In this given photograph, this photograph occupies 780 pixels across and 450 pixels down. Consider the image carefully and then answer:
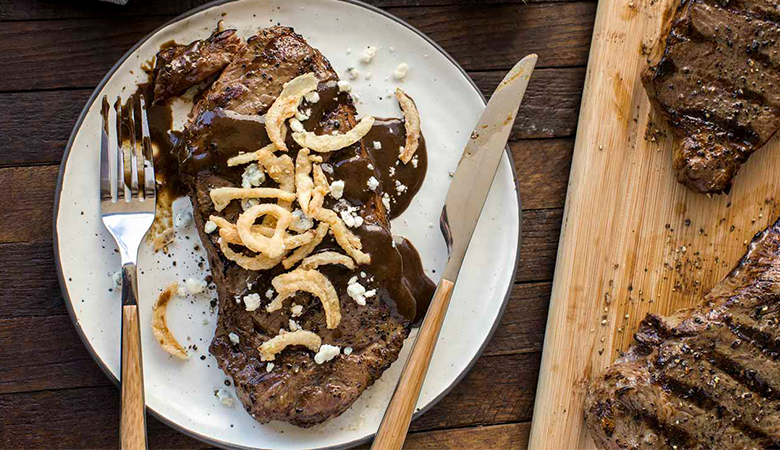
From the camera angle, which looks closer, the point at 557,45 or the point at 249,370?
the point at 249,370

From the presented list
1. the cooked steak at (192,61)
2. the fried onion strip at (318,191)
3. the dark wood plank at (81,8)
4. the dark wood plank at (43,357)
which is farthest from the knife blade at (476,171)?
the dark wood plank at (43,357)

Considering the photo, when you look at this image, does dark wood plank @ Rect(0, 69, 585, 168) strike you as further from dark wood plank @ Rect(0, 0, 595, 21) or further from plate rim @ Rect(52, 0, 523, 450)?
dark wood plank @ Rect(0, 0, 595, 21)

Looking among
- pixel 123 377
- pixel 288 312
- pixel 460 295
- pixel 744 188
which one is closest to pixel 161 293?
pixel 123 377

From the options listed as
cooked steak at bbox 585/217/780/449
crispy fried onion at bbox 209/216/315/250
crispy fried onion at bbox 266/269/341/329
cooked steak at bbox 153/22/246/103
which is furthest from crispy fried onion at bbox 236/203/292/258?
cooked steak at bbox 585/217/780/449

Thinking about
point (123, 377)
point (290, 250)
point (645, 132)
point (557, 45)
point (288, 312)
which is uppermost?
point (557, 45)

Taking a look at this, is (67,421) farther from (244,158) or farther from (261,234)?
(244,158)

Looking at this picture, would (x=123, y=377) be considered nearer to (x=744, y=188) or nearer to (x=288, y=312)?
(x=288, y=312)

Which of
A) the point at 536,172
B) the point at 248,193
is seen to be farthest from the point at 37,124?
the point at 536,172
